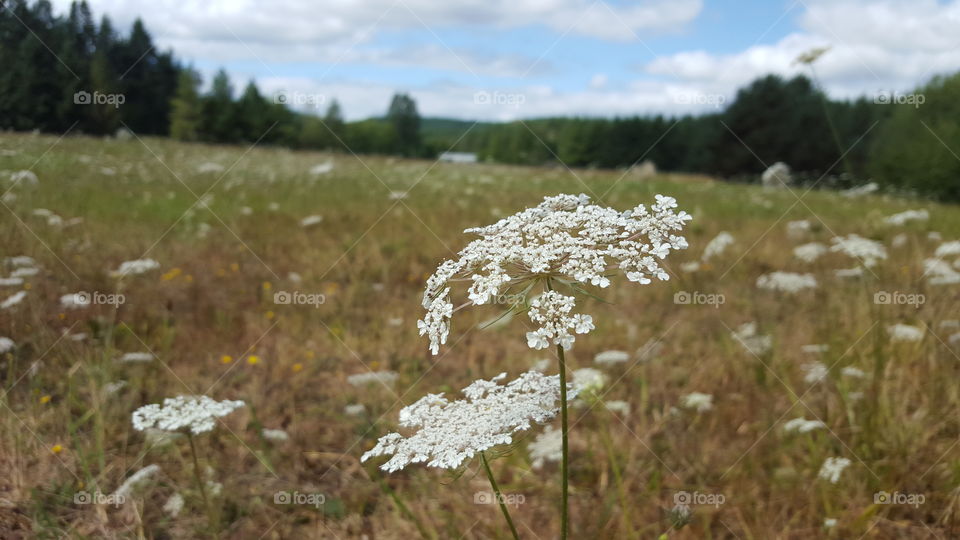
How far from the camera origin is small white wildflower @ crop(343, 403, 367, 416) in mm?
3464

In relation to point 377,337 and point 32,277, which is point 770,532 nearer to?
point 377,337

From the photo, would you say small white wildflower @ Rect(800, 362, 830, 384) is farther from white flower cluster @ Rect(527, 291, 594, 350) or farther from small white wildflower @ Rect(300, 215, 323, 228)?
small white wildflower @ Rect(300, 215, 323, 228)

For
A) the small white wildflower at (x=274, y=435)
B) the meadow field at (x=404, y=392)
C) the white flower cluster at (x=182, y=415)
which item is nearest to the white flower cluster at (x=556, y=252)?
the meadow field at (x=404, y=392)

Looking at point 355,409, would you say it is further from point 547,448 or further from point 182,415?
point 182,415

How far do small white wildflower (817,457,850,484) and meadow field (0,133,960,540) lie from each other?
1 centimetres

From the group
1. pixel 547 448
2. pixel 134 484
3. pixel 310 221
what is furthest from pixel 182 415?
pixel 310 221

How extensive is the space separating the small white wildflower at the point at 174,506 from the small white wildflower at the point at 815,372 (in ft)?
10.7

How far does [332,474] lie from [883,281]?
5015mm

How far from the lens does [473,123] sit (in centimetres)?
582

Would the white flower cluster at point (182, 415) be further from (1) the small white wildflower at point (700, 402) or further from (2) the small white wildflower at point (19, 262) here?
(2) the small white wildflower at point (19, 262)

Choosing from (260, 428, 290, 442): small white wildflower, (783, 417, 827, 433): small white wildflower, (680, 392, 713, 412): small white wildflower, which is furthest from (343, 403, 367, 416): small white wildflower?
(783, 417, 827, 433): small white wildflower

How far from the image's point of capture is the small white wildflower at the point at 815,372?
3516 mm

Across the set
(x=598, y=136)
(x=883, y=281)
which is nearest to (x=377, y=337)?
(x=883, y=281)

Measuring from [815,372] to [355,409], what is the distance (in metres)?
2.61
